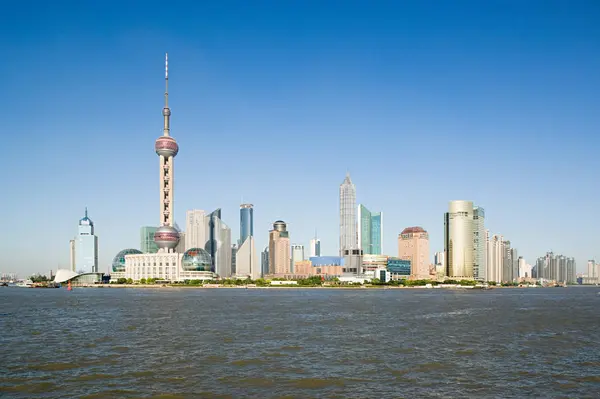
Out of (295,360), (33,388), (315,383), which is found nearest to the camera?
(33,388)

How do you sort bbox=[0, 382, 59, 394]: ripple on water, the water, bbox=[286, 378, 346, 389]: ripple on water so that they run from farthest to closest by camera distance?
bbox=[286, 378, 346, 389]: ripple on water, the water, bbox=[0, 382, 59, 394]: ripple on water

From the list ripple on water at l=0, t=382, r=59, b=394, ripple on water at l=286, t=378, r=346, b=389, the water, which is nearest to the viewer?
ripple on water at l=0, t=382, r=59, b=394

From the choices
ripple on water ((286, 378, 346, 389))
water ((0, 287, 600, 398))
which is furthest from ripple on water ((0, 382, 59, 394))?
ripple on water ((286, 378, 346, 389))

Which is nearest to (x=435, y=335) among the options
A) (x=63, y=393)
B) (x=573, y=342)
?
(x=573, y=342)

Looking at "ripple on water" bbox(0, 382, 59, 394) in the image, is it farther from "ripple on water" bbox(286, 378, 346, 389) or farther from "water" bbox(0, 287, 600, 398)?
"ripple on water" bbox(286, 378, 346, 389)

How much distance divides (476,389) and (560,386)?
6.03 m

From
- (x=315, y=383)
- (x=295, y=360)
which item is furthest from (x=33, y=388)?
(x=295, y=360)

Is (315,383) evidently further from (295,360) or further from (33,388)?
(33,388)

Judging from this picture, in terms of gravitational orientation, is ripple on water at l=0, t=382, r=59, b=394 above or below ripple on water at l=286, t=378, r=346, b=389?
above

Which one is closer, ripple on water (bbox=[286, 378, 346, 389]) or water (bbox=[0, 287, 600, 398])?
water (bbox=[0, 287, 600, 398])

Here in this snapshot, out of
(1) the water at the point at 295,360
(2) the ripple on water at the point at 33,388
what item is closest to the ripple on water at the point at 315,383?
(1) the water at the point at 295,360

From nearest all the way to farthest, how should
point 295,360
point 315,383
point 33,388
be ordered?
point 33,388
point 315,383
point 295,360

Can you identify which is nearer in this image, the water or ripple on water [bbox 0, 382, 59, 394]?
ripple on water [bbox 0, 382, 59, 394]

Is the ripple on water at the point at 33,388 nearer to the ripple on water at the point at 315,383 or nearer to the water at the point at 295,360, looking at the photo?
the water at the point at 295,360
